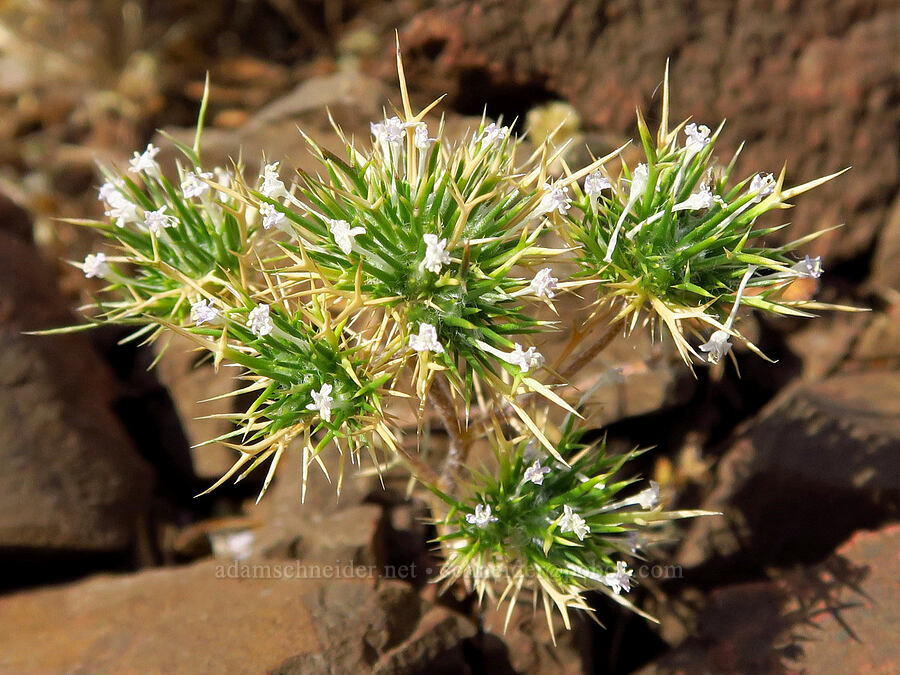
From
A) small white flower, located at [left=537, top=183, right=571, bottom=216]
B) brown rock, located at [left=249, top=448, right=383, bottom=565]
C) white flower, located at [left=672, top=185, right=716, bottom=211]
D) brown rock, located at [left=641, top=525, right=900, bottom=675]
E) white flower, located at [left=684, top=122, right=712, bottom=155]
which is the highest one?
white flower, located at [left=684, top=122, right=712, bottom=155]

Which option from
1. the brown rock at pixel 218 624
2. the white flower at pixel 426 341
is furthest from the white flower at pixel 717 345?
the brown rock at pixel 218 624

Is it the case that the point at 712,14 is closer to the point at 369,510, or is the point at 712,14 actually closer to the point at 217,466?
the point at 369,510

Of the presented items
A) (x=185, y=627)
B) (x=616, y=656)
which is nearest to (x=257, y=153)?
(x=185, y=627)

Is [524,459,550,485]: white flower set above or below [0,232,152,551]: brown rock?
below

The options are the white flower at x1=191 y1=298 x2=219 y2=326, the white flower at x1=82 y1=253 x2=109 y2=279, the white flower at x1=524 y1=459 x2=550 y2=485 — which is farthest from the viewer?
the white flower at x1=82 y1=253 x2=109 y2=279

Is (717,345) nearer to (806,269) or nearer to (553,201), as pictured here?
(806,269)

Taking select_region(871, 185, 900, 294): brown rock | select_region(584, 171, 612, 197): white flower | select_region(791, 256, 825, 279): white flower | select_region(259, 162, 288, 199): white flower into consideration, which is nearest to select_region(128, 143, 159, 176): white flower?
select_region(259, 162, 288, 199): white flower

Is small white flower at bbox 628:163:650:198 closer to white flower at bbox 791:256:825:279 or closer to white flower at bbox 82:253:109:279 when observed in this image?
white flower at bbox 791:256:825:279
